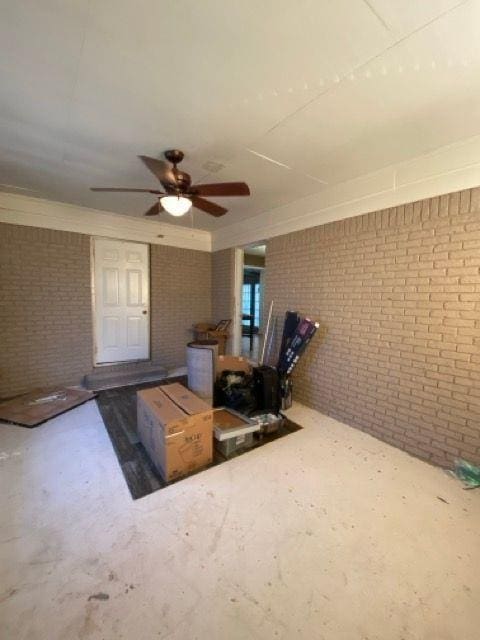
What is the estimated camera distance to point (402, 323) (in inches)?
95.4

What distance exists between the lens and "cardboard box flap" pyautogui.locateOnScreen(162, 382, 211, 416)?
6.86ft

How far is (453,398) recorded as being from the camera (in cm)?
214

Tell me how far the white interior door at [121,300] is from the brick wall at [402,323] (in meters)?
2.64

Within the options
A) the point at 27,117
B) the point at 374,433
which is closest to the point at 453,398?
the point at 374,433

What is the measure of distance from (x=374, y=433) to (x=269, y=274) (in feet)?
7.56

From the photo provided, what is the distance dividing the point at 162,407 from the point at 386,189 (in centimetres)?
279

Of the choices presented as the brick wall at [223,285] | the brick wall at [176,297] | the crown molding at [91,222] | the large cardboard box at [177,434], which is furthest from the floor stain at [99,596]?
the crown molding at [91,222]

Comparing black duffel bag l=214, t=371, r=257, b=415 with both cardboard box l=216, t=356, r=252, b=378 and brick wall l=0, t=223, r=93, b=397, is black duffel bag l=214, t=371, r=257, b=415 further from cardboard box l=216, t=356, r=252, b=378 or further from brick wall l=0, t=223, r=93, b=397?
brick wall l=0, t=223, r=93, b=397

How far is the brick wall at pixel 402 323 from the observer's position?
2074mm

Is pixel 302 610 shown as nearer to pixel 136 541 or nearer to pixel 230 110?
pixel 136 541

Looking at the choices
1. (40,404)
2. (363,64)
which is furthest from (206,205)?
(40,404)

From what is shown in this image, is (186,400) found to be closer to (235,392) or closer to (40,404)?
(235,392)

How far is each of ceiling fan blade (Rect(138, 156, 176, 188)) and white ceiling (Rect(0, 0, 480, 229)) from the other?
10.9 inches

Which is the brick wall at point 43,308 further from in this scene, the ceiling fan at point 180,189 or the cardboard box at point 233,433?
the cardboard box at point 233,433
